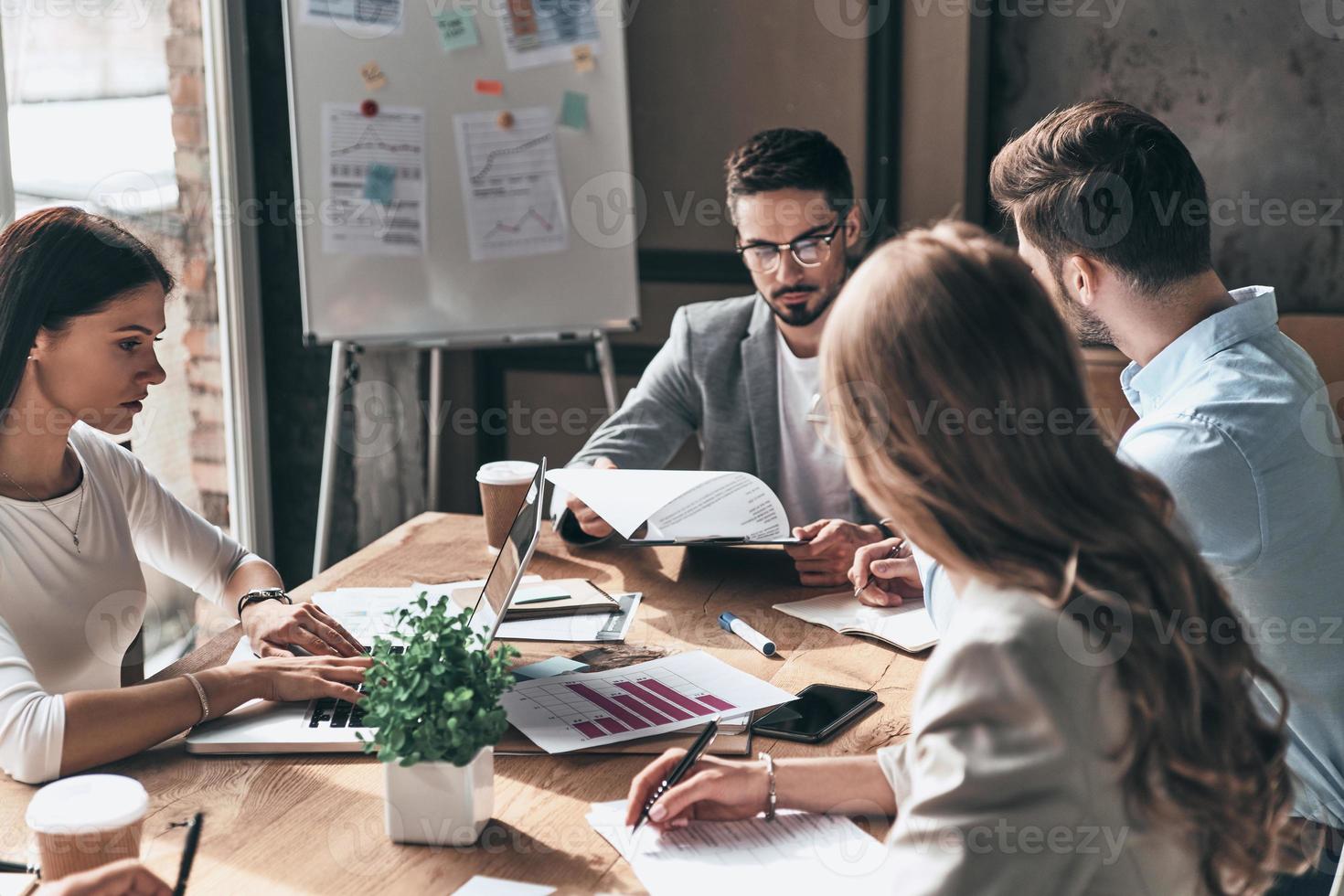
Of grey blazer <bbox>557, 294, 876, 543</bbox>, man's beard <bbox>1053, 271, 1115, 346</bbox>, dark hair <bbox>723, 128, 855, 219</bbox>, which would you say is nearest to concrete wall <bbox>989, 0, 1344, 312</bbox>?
dark hair <bbox>723, 128, 855, 219</bbox>

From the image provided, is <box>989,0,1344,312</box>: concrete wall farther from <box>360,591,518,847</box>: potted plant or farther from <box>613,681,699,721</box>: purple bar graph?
<box>360,591,518,847</box>: potted plant

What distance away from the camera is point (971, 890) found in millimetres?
799

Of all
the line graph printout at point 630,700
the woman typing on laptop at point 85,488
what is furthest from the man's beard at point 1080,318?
the woman typing on laptop at point 85,488

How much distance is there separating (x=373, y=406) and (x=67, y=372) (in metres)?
1.84

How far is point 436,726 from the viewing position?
40.7 inches

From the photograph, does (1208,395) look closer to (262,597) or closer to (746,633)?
(746,633)

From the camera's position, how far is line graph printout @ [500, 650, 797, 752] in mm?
1273

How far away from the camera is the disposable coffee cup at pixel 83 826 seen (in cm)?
92

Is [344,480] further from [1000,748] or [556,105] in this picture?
[1000,748]

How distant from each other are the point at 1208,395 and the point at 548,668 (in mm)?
815

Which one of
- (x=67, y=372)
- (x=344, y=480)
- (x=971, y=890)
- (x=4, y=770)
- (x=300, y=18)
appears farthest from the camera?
(x=344, y=480)

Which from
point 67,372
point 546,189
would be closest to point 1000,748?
point 67,372

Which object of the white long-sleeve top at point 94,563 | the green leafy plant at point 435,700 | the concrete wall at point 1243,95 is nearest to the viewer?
the green leafy plant at point 435,700

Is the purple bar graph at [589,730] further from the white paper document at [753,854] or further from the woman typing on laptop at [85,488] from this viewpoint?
the woman typing on laptop at [85,488]
